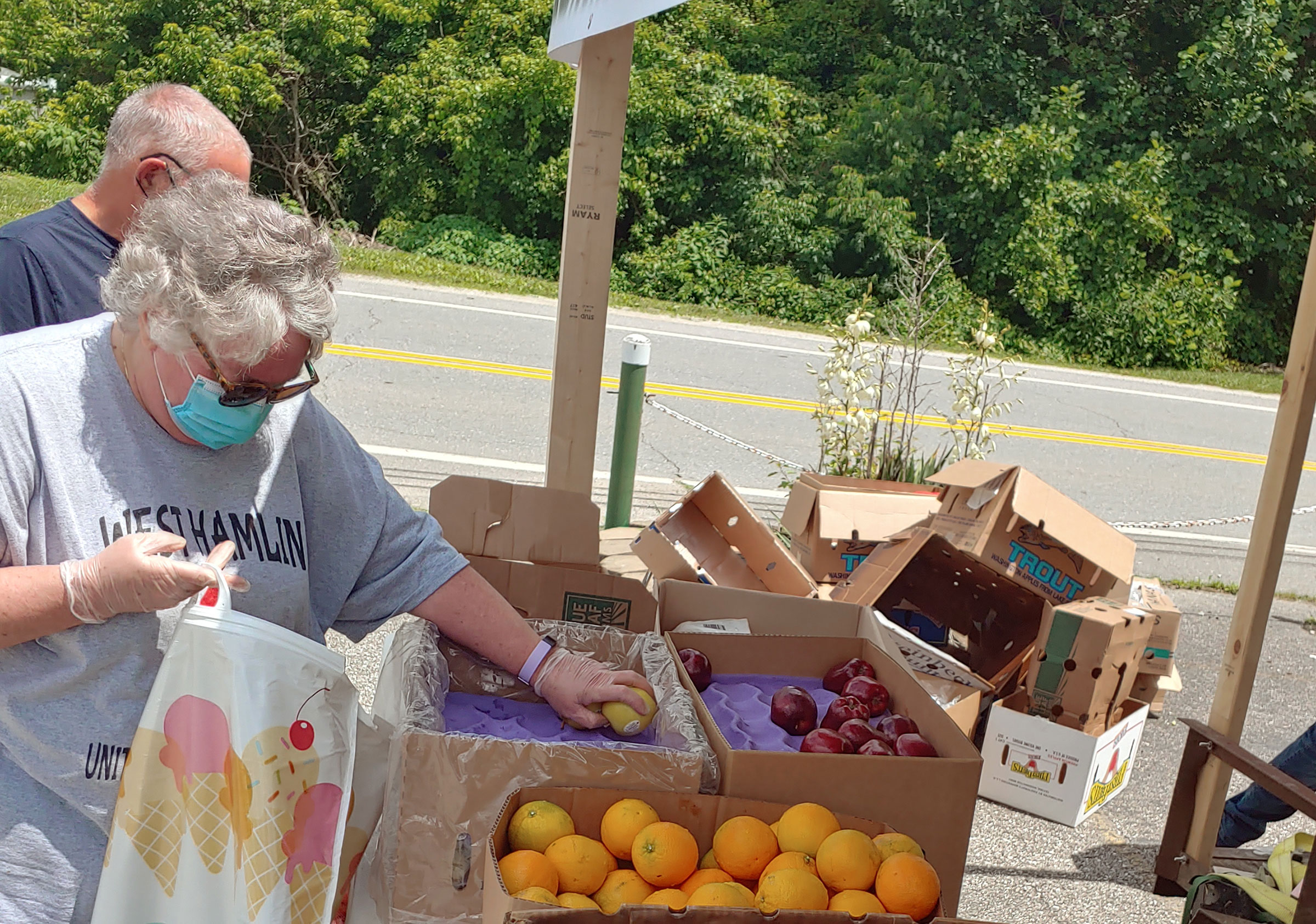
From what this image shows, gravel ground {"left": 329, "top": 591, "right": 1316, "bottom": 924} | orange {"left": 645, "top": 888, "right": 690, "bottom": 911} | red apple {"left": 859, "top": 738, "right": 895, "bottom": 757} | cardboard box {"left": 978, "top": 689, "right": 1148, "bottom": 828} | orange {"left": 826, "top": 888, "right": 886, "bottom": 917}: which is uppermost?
red apple {"left": 859, "top": 738, "right": 895, "bottom": 757}

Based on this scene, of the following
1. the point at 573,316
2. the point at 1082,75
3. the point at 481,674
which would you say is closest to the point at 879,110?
the point at 1082,75

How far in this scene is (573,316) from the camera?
3.21m

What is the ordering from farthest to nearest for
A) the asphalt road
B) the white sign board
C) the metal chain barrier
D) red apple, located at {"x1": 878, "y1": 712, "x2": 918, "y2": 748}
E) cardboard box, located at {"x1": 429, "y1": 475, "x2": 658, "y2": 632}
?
the asphalt road
the metal chain barrier
cardboard box, located at {"x1": 429, "y1": 475, "x2": 658, "y2": 632}
the white sign board
red apple, located at {"x1": 878, "y1": 712, "x2": 918, "y2": 748}

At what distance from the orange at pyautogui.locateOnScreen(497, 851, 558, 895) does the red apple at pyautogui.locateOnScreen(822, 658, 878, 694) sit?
3.26 feet

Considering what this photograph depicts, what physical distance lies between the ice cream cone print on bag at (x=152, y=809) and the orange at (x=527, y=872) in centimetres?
45

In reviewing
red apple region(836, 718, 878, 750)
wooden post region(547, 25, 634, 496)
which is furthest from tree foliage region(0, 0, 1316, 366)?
red apple region(836, 718, 878, 750)

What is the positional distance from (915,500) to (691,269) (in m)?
11.2

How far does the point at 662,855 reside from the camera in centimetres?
167

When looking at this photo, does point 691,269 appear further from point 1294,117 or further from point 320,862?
point 320,862

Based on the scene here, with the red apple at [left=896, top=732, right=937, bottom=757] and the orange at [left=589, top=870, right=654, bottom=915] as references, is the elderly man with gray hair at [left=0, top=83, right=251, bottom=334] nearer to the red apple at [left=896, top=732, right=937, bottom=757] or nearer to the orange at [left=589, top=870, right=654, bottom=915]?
the orange at [left=589, top=870, right=654, bottom=915]

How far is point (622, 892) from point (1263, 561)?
2.22m

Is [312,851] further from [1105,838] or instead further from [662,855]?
[1105,838]

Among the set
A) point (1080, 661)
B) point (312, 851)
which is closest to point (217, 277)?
point (312, 851)

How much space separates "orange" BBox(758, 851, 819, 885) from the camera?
165 centimetres
